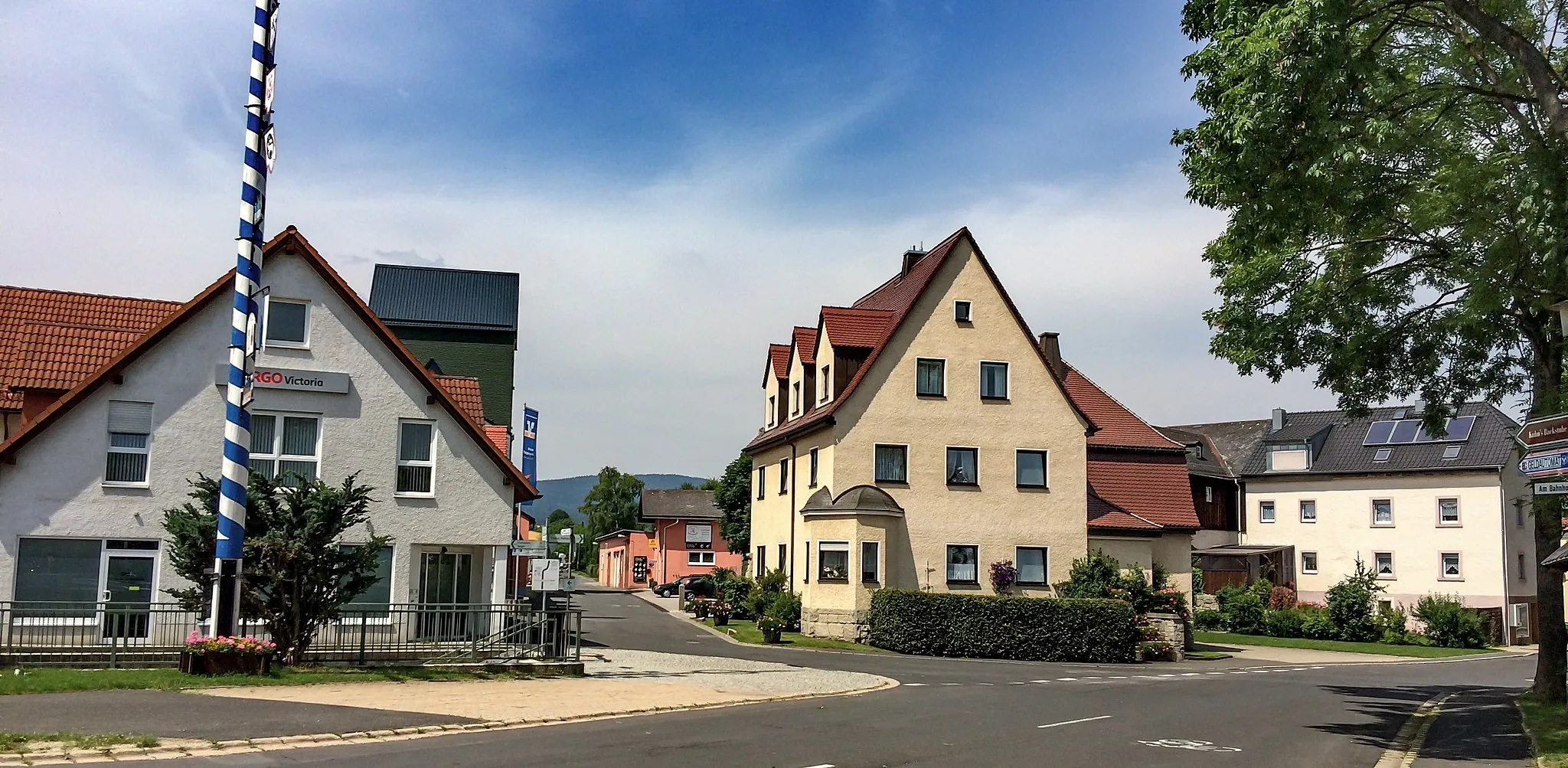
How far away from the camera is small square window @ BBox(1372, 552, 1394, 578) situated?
54875 millimetres

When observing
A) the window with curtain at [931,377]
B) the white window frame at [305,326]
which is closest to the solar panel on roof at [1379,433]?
the window with curtain at [931,377]

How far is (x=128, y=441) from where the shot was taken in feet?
82.0

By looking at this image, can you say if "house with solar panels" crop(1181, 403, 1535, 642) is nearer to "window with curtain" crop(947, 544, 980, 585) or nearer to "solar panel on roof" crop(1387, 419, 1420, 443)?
"solar panel on roof" crop(1387, 419, 1420, 443)

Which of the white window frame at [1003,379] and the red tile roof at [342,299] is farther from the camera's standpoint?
the white window frame at [1003,379]

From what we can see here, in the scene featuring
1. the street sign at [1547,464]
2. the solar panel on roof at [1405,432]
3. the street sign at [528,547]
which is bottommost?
the street sign at [528,547]

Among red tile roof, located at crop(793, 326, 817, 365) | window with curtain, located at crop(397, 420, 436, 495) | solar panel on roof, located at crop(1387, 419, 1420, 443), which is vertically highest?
red tile roof, located at crop(793, 326, 817, 365)

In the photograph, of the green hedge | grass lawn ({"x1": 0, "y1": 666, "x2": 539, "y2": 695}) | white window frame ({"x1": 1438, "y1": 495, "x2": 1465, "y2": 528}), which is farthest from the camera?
white window frame ({"x1": 1438, "y1": 495, "x2": 1465, "y2": 528})

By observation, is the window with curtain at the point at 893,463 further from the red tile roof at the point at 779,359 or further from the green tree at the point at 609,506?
the green tree at the point at 609,506

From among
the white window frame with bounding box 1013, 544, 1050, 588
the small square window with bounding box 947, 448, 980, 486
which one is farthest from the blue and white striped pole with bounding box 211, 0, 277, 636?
the white window frame with bounding box 1013, 544, 1050, 588

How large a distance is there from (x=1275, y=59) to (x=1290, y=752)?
8.29 m

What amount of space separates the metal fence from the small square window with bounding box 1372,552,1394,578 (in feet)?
146

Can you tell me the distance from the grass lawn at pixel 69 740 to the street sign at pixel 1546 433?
46.1 ft

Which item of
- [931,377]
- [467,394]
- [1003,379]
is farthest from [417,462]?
[1003,379]

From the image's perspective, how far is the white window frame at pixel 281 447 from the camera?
26250 millimetres
